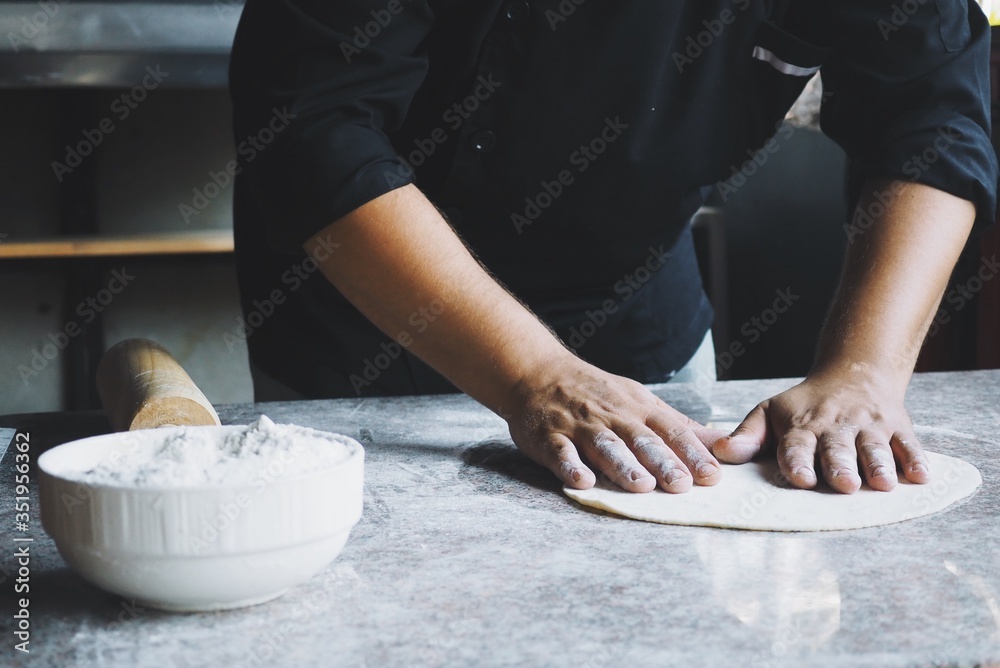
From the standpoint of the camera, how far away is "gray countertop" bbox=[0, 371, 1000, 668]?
0.54 m

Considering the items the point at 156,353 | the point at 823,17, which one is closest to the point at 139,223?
the point at 156,353

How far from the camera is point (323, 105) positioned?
1.01 m

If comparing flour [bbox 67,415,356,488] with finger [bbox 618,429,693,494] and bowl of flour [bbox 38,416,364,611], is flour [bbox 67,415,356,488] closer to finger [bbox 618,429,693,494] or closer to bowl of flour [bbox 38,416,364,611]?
bowl of flour [bbox 38,416,364,611]

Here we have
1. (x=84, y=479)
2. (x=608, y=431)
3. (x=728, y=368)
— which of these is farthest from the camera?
(x=728, y=368)

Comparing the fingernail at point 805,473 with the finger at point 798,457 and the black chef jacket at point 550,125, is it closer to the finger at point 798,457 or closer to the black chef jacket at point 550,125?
the finger at point 798,457

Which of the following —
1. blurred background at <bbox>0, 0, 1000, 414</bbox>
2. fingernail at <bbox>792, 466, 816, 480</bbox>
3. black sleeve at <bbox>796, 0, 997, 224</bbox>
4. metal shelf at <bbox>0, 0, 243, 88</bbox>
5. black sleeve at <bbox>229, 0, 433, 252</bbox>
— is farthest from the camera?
blurred background at <bbox>0, 0, 1000, 414</bbox>

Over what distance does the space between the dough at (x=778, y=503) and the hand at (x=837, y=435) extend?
0.05 ft

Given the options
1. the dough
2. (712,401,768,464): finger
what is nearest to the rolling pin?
the dough

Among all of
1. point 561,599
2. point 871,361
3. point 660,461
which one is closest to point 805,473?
point 660,461

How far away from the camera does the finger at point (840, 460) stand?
856mm

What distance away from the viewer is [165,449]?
0.62m

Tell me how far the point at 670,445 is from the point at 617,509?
0.46 feet

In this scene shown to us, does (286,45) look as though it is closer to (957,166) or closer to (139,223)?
(957,166)

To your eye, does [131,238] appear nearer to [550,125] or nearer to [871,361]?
[550,125]
